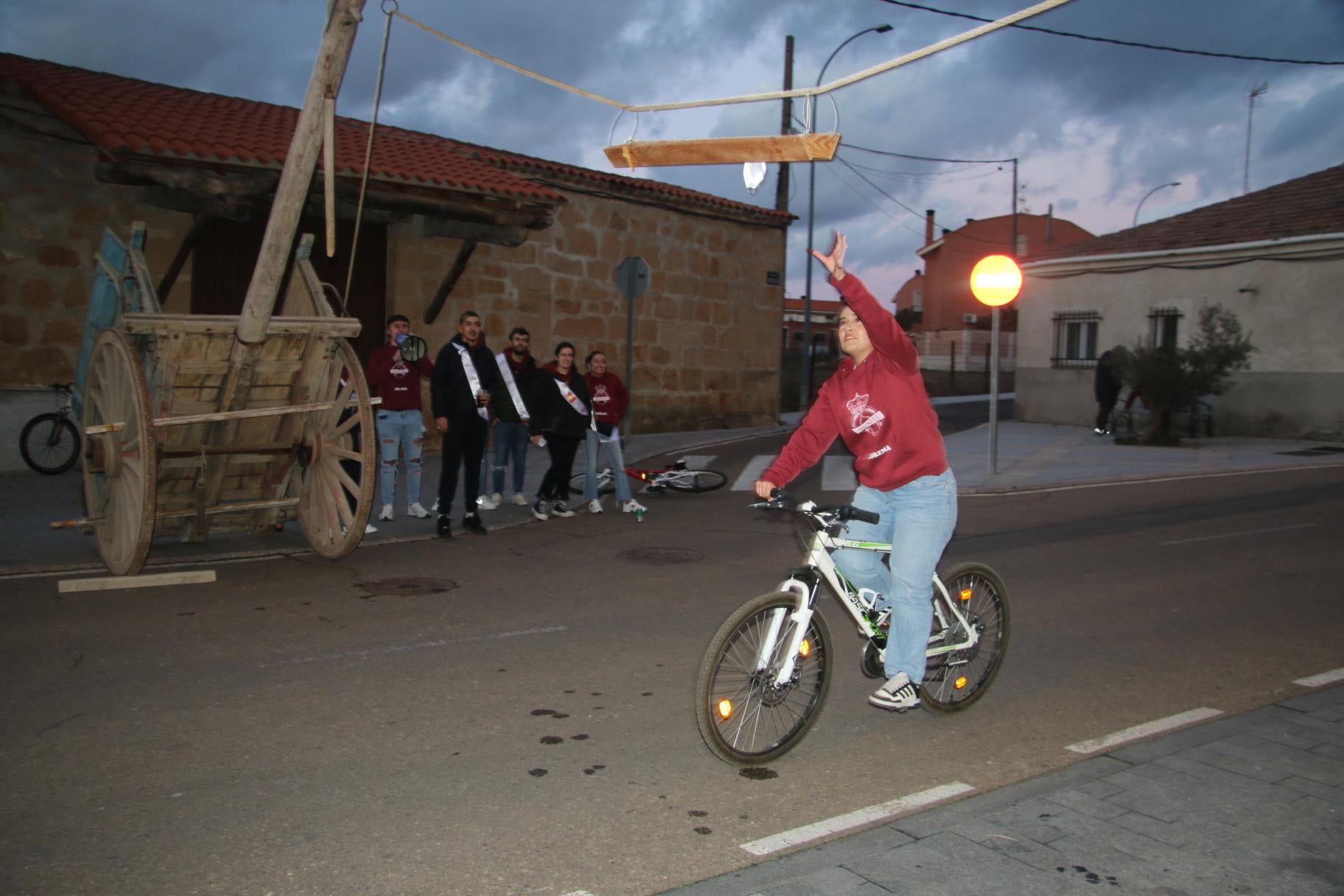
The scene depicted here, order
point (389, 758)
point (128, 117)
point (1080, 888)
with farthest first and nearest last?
1. point (128, 117)
2. point (389, 758)
3. point (1080, 888)

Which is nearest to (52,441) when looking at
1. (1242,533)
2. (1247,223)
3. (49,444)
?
(49,444)

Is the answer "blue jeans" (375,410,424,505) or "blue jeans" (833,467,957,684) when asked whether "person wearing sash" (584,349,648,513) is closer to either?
"blue jeans" (375,410,424,505)

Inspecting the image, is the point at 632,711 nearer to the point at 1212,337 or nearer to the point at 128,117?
the point at 128,117

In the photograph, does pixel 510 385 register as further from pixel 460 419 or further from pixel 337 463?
pixel 337 463

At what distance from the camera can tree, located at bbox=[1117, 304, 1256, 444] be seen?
60.8ft

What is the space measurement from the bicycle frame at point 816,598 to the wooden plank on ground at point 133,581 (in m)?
4.78

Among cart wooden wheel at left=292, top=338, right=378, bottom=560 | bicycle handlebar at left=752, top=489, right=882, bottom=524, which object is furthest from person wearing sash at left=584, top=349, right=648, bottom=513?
bicycle handlebar at left=752, top=489, right=882, bottom=524

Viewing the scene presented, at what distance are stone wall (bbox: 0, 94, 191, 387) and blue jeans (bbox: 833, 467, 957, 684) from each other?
36.6 ft

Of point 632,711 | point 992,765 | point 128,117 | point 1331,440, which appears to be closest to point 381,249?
point 128,117

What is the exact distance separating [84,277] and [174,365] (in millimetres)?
7550

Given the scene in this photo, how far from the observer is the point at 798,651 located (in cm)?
421

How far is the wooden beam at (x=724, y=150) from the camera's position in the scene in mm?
8406

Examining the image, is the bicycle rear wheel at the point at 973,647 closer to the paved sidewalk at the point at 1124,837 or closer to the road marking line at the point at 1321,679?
the paved sidewalk at the point at 1124,837

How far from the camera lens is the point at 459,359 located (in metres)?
9.69
